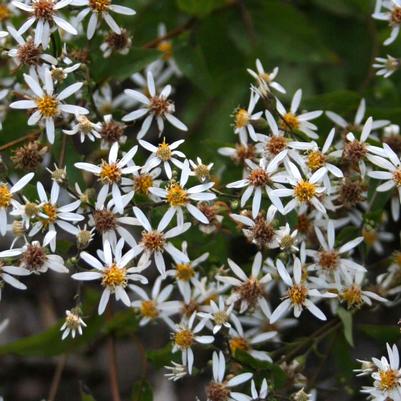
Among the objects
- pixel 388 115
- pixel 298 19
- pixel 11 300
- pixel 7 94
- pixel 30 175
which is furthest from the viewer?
pixel 11 300

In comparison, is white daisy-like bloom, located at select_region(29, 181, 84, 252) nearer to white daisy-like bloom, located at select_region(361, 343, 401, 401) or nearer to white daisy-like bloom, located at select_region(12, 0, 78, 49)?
white daisy-like bloom, located at select_region(12, 0, 78, 49)

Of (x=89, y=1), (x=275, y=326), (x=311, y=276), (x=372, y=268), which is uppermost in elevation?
(x=89, y=1)

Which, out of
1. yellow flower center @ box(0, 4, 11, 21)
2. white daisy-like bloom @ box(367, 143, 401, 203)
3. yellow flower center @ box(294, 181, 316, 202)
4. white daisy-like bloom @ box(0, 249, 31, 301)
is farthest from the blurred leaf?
yellow flower center @ box(0, 4, 11, 21)

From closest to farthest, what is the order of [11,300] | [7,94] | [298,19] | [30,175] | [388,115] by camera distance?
[30,175], [7,94], [388,115], [298,19], [11,300]

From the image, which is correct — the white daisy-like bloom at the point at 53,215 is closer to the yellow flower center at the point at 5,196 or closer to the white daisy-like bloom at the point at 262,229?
the yellow flower center at the point at 5,196

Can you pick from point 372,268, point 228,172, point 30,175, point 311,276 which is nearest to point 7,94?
point 30,175

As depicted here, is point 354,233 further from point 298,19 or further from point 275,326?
point 298,19
